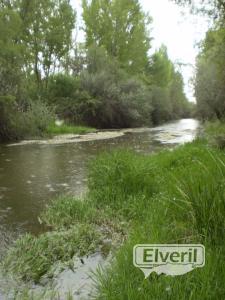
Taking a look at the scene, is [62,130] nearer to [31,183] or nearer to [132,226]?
[31,183]

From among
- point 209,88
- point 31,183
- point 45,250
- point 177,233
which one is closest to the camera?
point 177,233

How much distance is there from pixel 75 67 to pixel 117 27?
813cm

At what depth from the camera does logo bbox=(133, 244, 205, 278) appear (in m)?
1.78

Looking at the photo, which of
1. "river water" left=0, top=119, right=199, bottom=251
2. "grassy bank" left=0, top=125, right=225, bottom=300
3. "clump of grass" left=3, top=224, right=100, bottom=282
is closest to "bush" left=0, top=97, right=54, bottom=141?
"river water" left=0, top=119, right=199, bottom=251

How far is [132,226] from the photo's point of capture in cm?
443

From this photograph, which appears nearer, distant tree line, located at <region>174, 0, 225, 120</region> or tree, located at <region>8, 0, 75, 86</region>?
distant tree line, located at <region>174, 0, 225, 120</region>

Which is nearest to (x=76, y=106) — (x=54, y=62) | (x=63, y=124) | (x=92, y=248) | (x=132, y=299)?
(x=63, y=124)

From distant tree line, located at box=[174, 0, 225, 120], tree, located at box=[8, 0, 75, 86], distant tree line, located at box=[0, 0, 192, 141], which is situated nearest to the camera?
distant tree line, located at box=[174, 0, 225, 120]

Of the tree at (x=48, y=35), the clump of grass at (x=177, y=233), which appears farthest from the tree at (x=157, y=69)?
the clump of grass at (x=177, y=233)

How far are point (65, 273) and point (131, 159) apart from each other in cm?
341

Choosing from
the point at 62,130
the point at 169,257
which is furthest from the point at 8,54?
Result: the point at 169,257

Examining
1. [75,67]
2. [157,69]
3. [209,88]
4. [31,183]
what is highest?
[157,69]

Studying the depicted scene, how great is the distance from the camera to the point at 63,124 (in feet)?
79.8

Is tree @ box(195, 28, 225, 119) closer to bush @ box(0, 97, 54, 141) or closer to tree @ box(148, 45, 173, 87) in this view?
bush @ box(0, 97, 54, 141)
